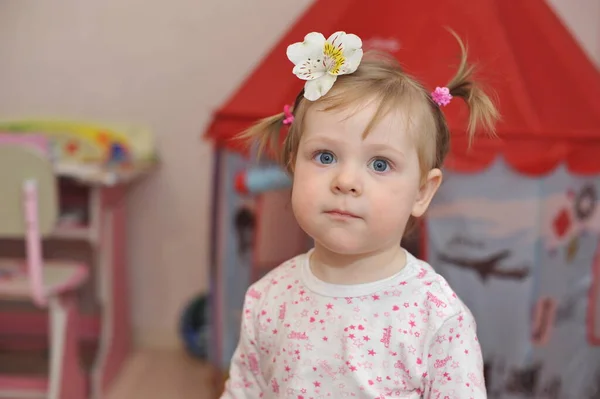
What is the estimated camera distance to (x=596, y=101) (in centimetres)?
143

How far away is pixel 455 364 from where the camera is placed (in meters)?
0.84

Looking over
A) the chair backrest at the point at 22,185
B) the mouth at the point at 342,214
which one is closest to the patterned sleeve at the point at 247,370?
the mouth at the point at 342,214

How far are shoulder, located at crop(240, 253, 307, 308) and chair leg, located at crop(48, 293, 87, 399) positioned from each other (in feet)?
2.72

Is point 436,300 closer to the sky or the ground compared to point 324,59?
closer to the ground

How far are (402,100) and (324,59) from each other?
0.11m

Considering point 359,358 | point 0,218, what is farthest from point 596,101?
point 0,218

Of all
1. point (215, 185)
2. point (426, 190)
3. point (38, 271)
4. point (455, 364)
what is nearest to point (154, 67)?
point (215, 185)

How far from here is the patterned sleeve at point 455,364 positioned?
83 cm

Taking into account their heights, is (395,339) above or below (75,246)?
above

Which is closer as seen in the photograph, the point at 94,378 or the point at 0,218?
the point at 0,218

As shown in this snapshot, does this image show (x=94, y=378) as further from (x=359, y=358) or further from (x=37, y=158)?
(x=359, y=358)

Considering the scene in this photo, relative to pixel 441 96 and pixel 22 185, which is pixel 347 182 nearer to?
pixel 441 96

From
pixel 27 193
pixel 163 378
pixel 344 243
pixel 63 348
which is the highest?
pixel 344 243

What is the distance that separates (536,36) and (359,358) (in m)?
0.92
